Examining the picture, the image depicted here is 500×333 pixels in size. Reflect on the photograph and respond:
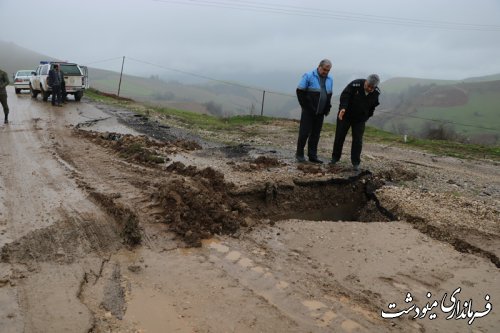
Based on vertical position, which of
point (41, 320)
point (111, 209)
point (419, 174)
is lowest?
point (41, 320)

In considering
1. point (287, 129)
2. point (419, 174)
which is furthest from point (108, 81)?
point (419, 174)

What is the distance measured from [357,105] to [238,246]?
3745 millimetres

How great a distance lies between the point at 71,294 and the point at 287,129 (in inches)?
418

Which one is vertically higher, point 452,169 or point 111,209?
point 452,169

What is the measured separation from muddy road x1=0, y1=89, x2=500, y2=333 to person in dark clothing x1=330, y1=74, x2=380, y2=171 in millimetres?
556

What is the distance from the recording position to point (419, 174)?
7562mm

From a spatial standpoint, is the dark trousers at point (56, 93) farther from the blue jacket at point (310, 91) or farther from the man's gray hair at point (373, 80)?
the man's gray hair at point (373, 80)

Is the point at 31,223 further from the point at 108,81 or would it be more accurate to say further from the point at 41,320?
the point at 108,81

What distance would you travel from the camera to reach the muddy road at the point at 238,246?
10.3ft

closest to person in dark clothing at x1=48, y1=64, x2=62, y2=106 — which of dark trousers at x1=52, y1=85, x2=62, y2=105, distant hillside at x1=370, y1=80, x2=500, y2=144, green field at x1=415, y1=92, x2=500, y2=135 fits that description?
dark trousers at x1=52, y1=85, x2=62, y2=105

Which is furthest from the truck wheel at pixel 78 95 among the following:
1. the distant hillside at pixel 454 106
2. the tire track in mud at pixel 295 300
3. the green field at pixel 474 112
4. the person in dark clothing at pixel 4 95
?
the green field at pixel 474 112

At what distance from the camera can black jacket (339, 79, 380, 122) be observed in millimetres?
6988

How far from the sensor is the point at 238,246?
4230mm

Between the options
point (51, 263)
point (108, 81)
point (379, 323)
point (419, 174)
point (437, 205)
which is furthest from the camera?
point (108, 81)
